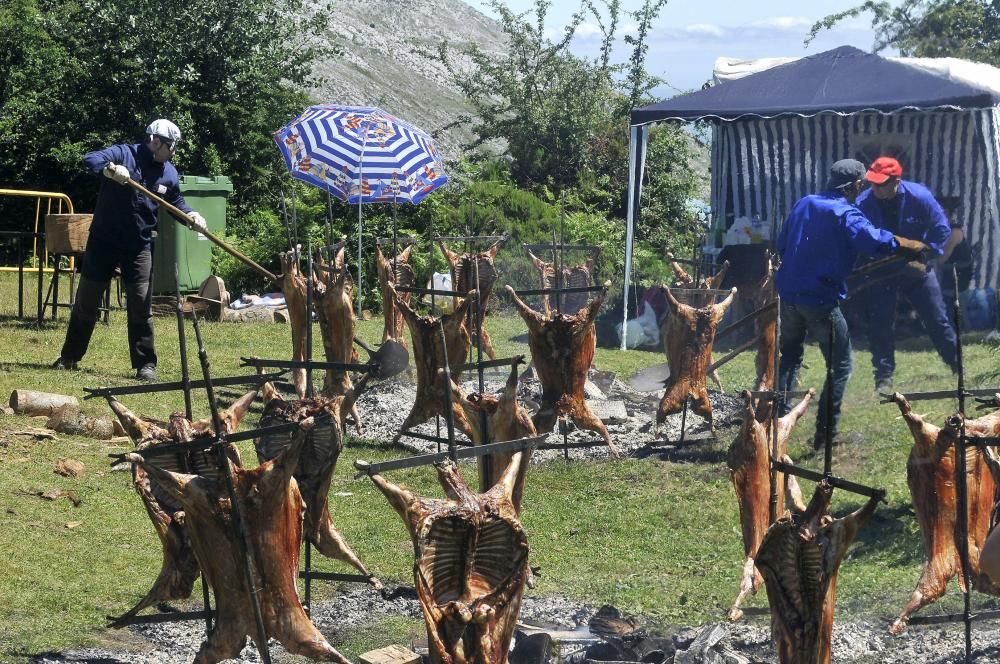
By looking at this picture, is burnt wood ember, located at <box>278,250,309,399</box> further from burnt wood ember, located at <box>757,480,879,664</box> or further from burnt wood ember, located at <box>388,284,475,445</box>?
burnt wood ember, located at <box>757,480,879,664</box>

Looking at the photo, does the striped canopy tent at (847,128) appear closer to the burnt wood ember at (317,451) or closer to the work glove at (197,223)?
the work glove at (197,223)

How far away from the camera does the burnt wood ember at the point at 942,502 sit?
5617 millimetres

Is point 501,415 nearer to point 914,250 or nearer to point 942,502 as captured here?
point 942,502

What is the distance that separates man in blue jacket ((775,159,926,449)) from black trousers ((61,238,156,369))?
5.45m

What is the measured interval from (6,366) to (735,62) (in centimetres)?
1062

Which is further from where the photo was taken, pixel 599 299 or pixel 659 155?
pixel 659 155

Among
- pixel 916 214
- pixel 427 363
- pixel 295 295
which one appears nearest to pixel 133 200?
pixel 295 295

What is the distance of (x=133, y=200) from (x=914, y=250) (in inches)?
269

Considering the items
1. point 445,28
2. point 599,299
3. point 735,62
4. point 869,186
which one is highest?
point 445,28

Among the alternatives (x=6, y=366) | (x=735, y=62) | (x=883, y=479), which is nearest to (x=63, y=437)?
(x=6, y=366)

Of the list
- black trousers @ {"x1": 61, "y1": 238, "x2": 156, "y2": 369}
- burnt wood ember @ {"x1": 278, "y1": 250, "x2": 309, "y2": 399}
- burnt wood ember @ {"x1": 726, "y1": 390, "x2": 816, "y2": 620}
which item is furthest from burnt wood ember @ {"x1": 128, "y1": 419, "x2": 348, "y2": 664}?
black trousers @ {"x1": 61, "y1": 238, "x2": 156, "y2": 369}

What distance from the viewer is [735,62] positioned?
719 inches

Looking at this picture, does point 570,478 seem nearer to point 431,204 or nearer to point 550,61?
point 431,204

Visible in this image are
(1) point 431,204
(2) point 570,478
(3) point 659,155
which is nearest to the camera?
(2) point 570,478
